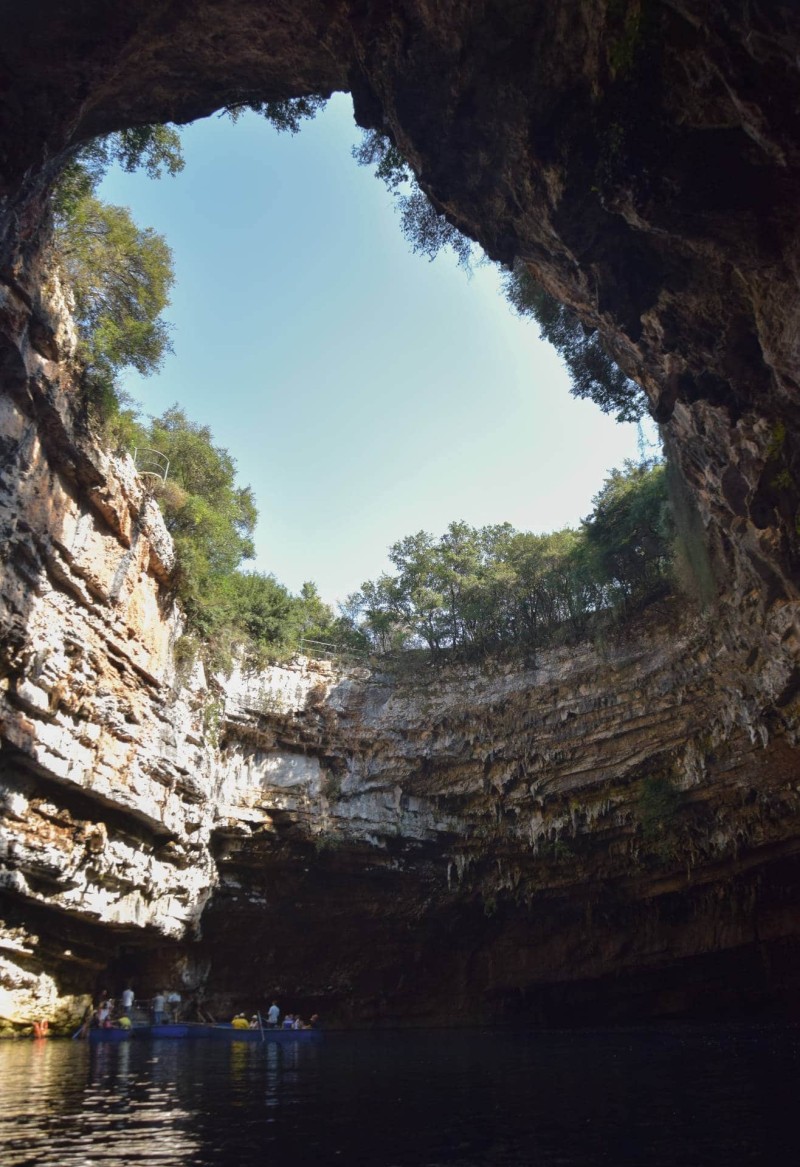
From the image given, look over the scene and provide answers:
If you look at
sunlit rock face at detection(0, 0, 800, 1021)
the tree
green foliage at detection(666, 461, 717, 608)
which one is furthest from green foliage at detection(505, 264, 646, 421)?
the tree

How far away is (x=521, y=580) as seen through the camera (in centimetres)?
2455

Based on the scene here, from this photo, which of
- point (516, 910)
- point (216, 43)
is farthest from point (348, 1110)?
point (516, 910)

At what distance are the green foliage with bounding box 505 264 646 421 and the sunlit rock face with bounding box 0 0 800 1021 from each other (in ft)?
15.6

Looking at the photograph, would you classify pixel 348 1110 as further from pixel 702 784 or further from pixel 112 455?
pixel 702 784

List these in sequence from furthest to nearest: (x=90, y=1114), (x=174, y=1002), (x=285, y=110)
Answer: (x=174, y=1002), (x=285, y=110), (x=90, y=1114)

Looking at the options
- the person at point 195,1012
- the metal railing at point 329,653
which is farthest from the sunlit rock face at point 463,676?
the metal railing at point 329,653

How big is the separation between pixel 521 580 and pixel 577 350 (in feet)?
31.0

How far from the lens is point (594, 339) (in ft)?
55.4

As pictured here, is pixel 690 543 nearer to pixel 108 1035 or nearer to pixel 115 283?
pixel 115 283

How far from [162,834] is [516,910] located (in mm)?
11870

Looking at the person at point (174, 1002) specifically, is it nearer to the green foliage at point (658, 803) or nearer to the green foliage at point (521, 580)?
the green foliage at point (521, 580)

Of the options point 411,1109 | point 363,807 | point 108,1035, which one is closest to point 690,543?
point 363,807

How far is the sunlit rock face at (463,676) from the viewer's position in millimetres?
7395

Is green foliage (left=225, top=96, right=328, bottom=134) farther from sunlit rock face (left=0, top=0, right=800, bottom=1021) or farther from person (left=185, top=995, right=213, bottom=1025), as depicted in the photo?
person (left=185, top=995, right=213, bottom=1025)
